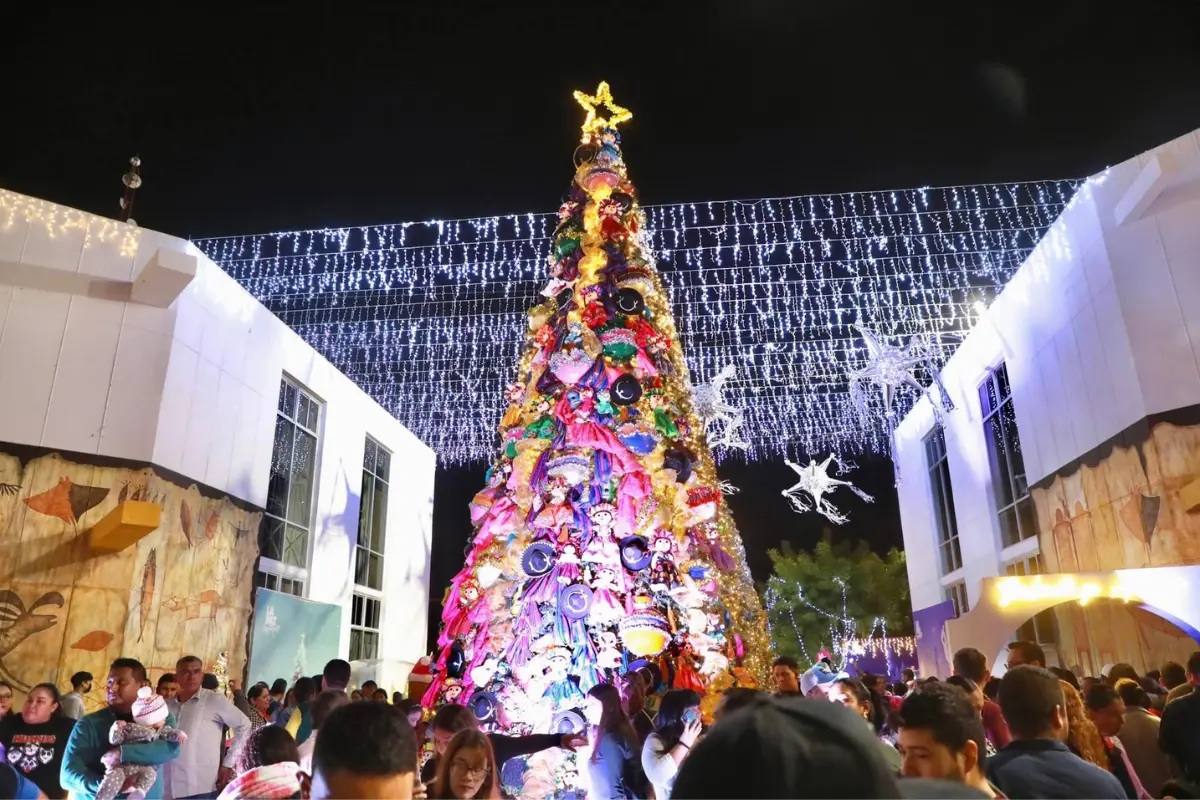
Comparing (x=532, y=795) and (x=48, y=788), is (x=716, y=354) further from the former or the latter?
(x=48, y=788)

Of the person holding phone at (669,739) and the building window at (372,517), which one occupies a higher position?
the building window at (372,517)

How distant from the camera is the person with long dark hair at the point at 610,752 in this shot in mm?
3885

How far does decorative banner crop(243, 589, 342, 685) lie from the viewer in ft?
41.4

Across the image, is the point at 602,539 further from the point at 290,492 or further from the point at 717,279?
the point at 290,492

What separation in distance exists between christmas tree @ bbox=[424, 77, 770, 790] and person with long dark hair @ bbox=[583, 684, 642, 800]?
2.57m

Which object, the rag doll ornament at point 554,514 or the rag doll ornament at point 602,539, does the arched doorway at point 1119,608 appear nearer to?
the rag doll ornament at point 602,539

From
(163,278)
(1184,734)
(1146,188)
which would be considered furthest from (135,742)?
(1146,188)

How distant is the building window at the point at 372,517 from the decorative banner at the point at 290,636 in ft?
8.16

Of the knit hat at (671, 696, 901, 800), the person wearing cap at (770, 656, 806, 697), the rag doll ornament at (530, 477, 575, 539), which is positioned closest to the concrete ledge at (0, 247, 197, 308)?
the rag doll ornament at (530, 477, 575, 539)

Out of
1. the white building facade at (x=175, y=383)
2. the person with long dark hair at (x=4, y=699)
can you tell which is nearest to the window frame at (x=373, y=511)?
the white building facade at (x=175, y=383)

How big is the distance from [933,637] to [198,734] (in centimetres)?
1730

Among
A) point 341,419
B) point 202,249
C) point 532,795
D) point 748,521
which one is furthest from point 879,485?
point 532,795

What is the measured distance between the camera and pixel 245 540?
12461mm

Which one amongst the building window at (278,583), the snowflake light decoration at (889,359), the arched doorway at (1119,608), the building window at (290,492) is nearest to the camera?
the arched doorway at (1119,608)
